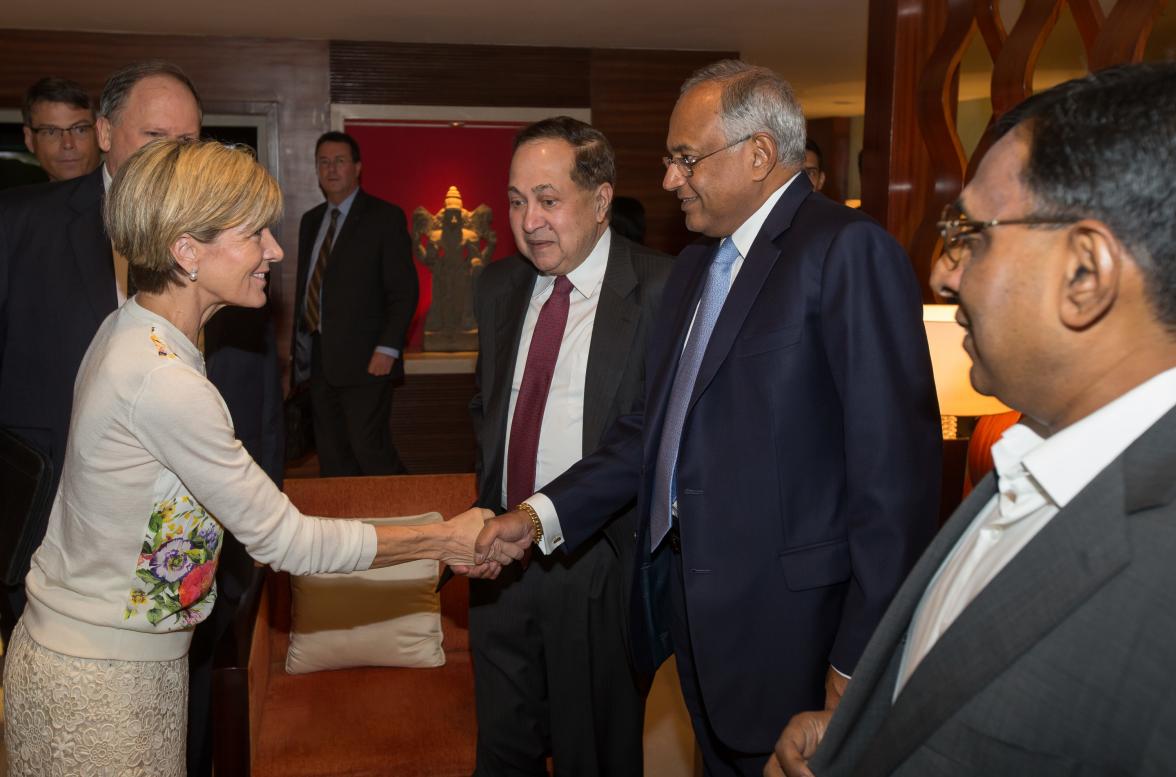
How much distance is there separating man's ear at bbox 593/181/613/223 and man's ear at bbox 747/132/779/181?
2.25 ft

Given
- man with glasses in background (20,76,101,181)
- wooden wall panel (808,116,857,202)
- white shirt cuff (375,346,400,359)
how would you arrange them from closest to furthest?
man with glasses in background (20,76,101,181) < white shirt cuff (375,346,400,359) < wooden wall panel (808,116,857,202)

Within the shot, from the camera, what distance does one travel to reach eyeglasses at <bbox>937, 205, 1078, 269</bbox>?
3.35ft

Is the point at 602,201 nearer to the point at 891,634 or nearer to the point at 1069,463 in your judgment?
the point at 891,634

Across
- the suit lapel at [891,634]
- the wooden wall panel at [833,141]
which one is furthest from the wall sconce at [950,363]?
the wooden wall panel at [833,141]

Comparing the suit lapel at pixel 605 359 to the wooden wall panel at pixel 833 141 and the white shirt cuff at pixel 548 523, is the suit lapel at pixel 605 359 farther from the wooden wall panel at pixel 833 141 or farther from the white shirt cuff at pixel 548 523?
the wooden wall panel at pixel 833 141

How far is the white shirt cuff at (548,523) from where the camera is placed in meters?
2.33

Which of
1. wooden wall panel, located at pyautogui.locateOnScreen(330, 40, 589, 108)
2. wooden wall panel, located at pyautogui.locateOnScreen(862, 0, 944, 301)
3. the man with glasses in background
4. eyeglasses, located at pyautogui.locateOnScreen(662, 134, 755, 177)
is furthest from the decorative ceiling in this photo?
eyeglasses, located at pyautogui.locateOnScreen(662, 134, 755, 177)

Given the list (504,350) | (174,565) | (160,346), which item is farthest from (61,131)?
(174,565)

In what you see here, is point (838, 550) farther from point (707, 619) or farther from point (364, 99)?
point (364, 99)

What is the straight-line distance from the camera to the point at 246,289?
187cm

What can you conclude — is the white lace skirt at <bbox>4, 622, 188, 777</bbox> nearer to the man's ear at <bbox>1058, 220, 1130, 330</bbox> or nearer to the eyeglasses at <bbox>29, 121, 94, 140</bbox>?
the man's ear at <bbox>1058, 220, 1130, 330</bbox>

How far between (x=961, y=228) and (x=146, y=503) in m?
1.35

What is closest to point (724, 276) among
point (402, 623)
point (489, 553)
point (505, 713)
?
point (489, 553)

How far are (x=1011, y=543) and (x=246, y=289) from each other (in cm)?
139
